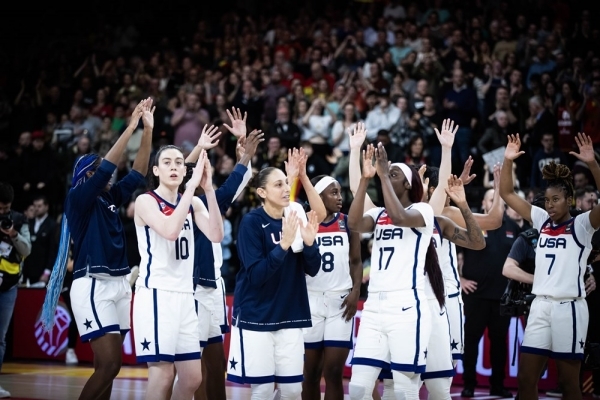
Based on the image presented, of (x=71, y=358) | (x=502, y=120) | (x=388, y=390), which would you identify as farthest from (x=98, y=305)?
(x=502, y=120)

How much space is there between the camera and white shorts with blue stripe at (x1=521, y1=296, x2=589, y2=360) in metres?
8.48

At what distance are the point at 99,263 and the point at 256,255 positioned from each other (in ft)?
4.56

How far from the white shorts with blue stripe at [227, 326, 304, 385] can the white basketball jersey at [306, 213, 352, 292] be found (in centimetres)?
134

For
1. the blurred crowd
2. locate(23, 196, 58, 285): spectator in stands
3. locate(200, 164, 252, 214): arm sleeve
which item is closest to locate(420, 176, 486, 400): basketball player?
locate(200, 164, 252, 214): arm sleeve

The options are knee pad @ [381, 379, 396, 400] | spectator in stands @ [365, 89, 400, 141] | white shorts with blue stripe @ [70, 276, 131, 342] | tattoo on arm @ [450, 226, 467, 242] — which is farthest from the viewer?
spectator in stands @ [365, 89, 400, 141]

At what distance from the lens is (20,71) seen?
22828 mm

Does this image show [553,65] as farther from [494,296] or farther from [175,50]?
[175,50]

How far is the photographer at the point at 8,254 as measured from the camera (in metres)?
10.6

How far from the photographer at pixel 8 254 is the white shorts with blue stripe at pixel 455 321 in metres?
5.23

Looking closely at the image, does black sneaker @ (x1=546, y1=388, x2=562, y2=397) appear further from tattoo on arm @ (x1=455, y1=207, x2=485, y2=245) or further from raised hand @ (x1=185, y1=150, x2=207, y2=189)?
raised hand @ (x1=185, y1=150, x2=207, y2=189)

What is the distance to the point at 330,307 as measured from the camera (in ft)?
28.4

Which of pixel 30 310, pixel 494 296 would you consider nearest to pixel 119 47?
pixel 30 310

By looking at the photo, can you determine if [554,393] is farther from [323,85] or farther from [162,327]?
[323,85]

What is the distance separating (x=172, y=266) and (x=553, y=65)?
11.4 m
